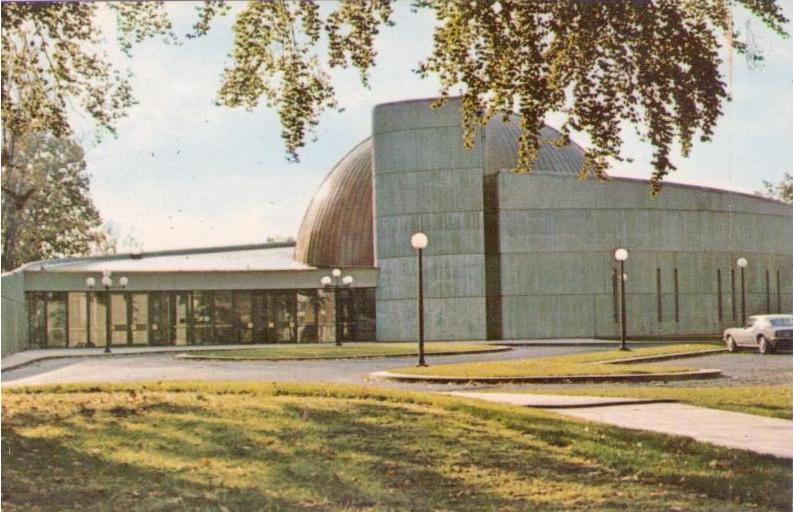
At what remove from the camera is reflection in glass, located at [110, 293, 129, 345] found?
1817cm

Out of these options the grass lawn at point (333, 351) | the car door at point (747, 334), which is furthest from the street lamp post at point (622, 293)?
the grass lawn at point (333, 351)

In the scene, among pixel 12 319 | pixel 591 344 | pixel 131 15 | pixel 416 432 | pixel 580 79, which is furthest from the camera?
pixel 591 344

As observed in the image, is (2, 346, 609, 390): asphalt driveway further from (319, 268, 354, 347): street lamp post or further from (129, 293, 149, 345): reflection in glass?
(319, 268, 354, 347): street lamp post

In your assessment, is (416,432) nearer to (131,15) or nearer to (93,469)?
(93,469)

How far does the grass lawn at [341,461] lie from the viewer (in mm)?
9344

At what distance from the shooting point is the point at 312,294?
24.2m

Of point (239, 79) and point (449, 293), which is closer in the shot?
point (239, 79)

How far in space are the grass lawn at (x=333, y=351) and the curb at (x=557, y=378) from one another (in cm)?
114

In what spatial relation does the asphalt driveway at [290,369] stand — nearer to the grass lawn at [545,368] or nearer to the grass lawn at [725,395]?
the grass lawn at [545,368]

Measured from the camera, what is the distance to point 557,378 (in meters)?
20.1

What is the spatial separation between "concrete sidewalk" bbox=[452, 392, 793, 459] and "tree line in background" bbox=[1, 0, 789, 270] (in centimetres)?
325

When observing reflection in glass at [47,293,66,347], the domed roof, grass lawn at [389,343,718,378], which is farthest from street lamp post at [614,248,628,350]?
reflection in glass at [47,293,66,347]

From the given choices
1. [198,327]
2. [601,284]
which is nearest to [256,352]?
[198,327]

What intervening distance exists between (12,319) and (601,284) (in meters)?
16.6
